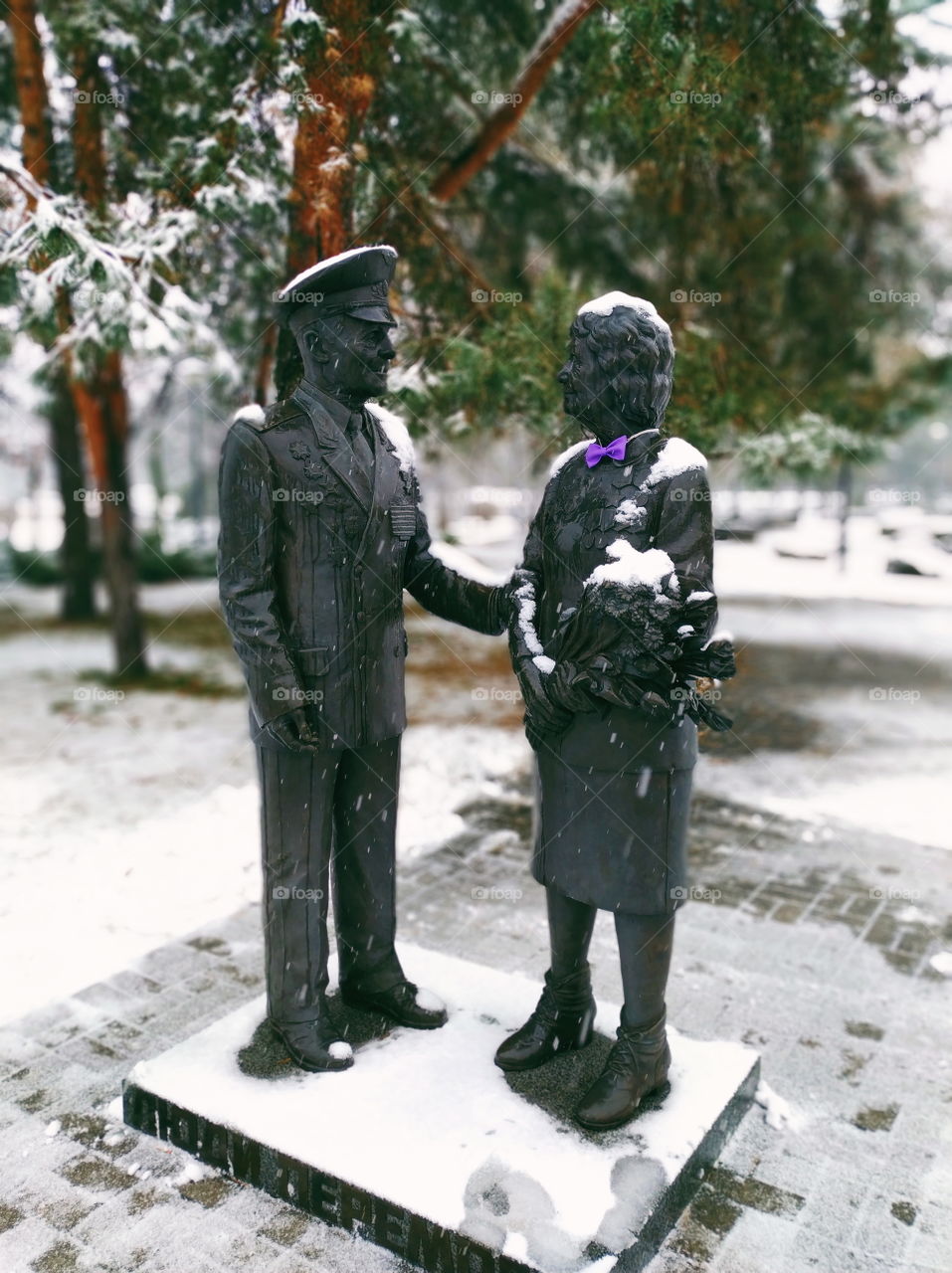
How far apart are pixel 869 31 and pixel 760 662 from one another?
7.48m

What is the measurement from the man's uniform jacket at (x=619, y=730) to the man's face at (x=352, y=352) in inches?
25.3

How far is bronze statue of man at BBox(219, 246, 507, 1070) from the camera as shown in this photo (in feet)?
10.2

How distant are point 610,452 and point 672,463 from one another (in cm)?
20

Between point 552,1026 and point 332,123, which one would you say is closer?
point 552,1026

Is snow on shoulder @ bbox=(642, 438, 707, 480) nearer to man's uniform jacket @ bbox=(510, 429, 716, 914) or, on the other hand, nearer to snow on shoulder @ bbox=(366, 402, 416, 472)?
man's uniform jacket @ bbox=(510, 429, 716, 914)

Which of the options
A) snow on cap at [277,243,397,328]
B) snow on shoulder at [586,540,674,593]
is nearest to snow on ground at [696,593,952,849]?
snow on shoulder at [586,540,674,593]

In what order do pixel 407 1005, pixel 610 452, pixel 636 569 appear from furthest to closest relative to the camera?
pixel 407 1005
pixel 610 452
pixel 636 569

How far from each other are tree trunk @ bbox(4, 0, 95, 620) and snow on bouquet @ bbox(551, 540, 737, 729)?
4.31m

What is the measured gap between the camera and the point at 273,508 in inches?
124

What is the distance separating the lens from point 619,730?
3.03 meters

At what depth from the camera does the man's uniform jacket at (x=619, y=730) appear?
2895mm

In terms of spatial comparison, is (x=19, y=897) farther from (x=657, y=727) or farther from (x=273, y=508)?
(x=657, y=727)

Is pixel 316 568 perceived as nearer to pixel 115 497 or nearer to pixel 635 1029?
pixel 635 1029

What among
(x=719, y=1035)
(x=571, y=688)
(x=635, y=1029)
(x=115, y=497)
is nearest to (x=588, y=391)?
(x=571, y=688)
